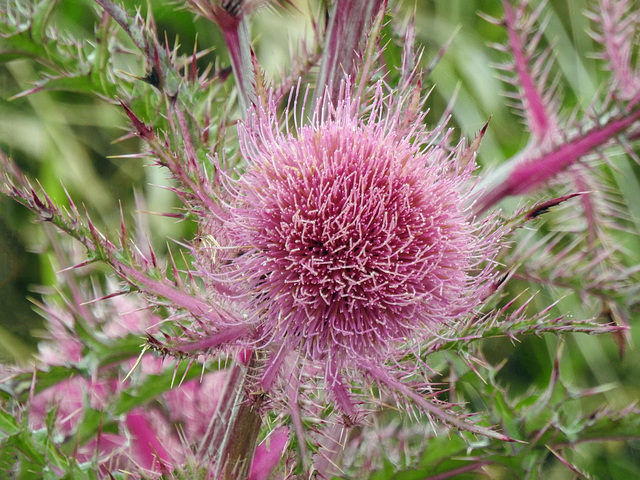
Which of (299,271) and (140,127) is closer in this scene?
(140,127)

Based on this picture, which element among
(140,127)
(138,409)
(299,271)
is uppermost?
(140,127)

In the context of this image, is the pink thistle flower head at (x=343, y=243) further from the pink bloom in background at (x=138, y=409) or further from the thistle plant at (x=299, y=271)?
the pink bloom in background at (x=138, y=409)

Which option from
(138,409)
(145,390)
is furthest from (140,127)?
(138,409)

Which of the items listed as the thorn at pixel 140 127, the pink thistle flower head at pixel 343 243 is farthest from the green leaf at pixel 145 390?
the thorn at pixel 140 127

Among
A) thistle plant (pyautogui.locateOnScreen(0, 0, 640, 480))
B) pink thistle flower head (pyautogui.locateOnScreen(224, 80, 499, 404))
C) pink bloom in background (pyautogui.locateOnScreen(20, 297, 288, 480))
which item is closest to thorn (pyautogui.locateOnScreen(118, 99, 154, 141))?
Result: thistle plant (pyautogui.locateOnScreen(0, 0, 640, 480))

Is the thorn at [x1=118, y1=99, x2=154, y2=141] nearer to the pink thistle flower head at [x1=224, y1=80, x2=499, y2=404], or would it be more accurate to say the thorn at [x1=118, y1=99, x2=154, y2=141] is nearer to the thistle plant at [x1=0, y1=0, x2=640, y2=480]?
the thistle plant at [x1=0, y1=0, x2=640, y2=480]

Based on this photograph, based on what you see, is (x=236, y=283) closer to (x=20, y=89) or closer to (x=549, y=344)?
(x=20, y=89)

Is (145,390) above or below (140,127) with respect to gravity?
below

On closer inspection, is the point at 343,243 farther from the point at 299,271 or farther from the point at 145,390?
the point at 145,390
